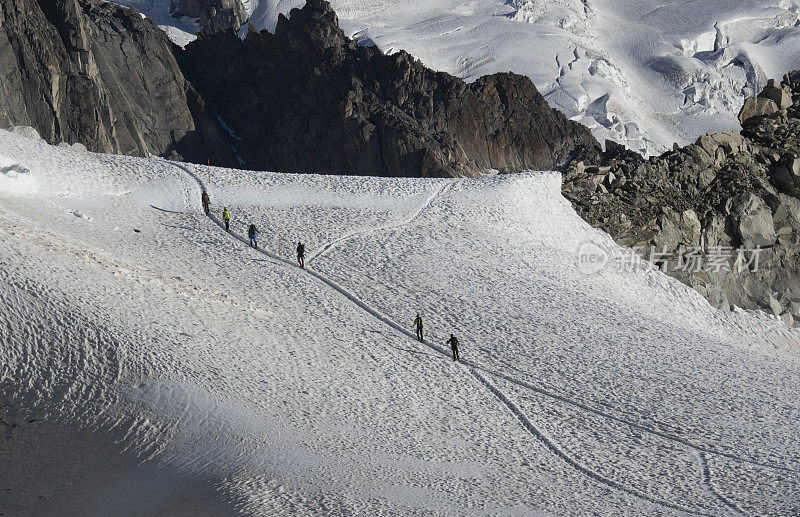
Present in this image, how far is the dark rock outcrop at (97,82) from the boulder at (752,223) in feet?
270

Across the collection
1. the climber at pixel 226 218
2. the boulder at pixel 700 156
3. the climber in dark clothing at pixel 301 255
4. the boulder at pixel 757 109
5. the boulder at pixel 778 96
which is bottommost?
the boulder at pixel 700 156

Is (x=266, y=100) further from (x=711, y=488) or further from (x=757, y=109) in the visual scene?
(x=711, y=488)

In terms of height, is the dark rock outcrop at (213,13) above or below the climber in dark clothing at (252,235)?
below

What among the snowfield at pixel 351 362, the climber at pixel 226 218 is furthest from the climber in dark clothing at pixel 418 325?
the climber at pixel 226 218

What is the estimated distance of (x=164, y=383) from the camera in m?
26.5

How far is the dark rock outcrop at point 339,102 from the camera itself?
13788cm

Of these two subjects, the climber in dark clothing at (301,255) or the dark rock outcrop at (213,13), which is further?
the dark rock outcrop at (213,13)

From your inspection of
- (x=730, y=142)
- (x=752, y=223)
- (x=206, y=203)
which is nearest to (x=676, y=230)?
(x=752, y=223)

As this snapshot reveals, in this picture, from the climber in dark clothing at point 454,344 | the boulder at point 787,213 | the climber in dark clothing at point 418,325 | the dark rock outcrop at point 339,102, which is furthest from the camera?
the dark rock outcrop at point 339,102

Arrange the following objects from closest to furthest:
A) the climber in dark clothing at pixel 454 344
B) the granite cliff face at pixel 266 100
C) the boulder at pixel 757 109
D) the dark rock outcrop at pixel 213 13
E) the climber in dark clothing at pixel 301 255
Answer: the climber in dark clothing at pixel 454 344 < the climber in dark clothing at pixel 301 255 < the boulder at pixel 757 109 < the granite cliff face at pixel 266 100 < the dark rock outcrop at pixel 213 13

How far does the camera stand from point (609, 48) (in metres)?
172

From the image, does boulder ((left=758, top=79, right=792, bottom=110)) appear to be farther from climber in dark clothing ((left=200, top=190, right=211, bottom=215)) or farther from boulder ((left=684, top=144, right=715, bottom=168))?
climber in dark clothing ((left=200, top=190, right=211, bottom=215))

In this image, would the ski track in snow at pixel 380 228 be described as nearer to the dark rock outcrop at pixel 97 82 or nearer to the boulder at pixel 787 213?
the boulder at pixel 787 213

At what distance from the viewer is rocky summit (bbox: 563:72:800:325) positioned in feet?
167
